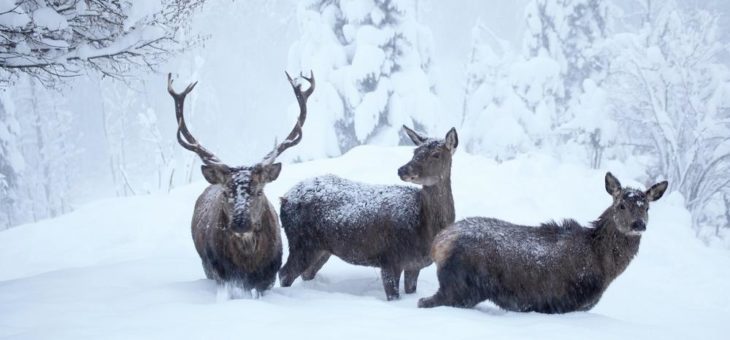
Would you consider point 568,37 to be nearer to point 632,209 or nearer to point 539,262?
point 632,209

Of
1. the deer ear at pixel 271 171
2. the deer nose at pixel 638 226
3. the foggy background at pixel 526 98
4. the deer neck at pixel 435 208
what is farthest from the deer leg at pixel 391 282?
the foggy background at pixel 526 98

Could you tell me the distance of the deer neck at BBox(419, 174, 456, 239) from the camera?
238 inches

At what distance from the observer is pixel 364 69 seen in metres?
20.8

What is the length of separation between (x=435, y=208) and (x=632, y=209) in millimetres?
1989

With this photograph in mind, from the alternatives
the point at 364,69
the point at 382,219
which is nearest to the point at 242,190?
the point at 382,219

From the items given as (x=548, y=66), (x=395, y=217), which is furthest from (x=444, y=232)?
(x=548, y=66)

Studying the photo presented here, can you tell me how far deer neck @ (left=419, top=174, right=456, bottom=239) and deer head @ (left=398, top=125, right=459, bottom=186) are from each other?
89 mm

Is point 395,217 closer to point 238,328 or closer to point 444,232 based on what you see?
point 444,232

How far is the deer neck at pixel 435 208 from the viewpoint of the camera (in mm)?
6039

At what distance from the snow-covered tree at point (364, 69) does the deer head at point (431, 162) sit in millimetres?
14948

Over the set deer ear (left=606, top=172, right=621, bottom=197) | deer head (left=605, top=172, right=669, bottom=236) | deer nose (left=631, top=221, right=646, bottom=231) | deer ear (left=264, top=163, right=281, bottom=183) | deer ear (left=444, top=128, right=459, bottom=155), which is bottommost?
deer nose (left=631, top=221, right=646, bottom=231)

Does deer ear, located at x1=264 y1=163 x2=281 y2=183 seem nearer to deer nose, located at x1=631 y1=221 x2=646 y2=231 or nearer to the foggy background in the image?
the foggy background

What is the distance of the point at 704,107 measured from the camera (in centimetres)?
1817

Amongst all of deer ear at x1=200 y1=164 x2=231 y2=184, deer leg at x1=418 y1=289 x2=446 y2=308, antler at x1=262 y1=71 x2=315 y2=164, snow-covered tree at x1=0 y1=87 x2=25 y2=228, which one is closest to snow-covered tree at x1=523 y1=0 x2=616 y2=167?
antler at x1=262 y1=71 x2=315 y2=164
